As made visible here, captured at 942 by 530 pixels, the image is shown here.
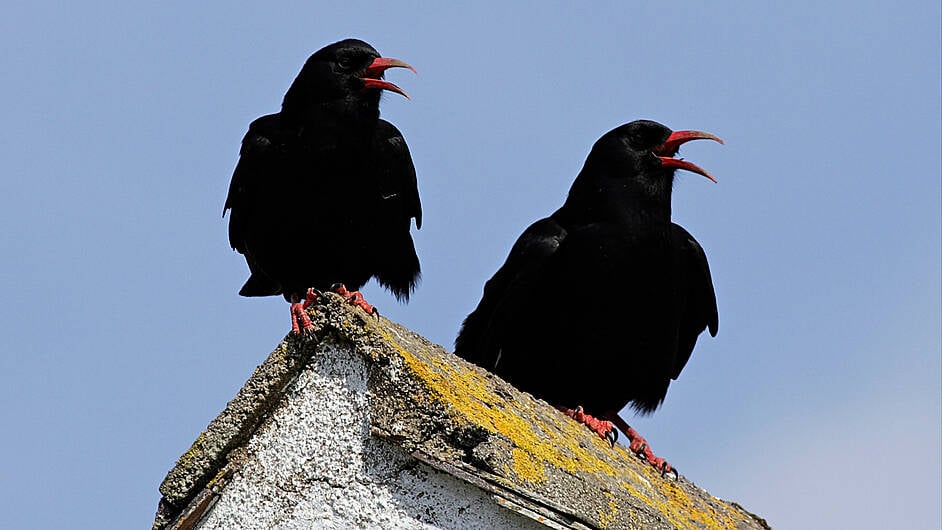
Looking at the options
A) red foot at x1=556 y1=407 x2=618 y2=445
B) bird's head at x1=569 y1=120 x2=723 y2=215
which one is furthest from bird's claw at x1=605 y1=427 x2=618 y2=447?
bird's head at x1=569 y1=120 x2=723 y2=215

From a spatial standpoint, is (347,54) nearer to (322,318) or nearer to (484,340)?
(484,340)

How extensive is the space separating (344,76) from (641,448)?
9.86 feet

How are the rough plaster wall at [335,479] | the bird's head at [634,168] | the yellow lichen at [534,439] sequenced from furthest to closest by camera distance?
the bird's head at [634,168], the yellow lichen at [534,439], the rough plaster wall at [335,479]

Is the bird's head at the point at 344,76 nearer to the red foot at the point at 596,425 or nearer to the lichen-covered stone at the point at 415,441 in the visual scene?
the red foot at the point at 596,425

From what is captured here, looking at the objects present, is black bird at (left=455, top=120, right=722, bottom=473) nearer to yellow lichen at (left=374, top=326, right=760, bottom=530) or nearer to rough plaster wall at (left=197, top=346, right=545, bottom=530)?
yellow lichen at (left=374, top=326, right=760, bottom=530)

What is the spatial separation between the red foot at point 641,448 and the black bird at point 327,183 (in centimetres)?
182

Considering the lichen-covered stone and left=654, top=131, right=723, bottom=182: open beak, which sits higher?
left=654, top=131, right=723, bottom=182: open beak

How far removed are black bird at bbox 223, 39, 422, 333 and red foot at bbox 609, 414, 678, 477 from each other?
71.6 inches

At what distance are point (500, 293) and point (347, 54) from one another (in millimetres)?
1707

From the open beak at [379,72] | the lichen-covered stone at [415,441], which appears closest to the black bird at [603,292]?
the open beak at [379,72]

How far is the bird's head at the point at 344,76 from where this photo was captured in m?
9.23

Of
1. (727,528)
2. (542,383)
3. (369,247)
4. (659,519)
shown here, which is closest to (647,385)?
(542,383)

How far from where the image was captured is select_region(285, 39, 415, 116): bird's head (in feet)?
30.3

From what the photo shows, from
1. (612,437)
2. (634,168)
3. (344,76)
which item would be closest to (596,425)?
(612,437)
